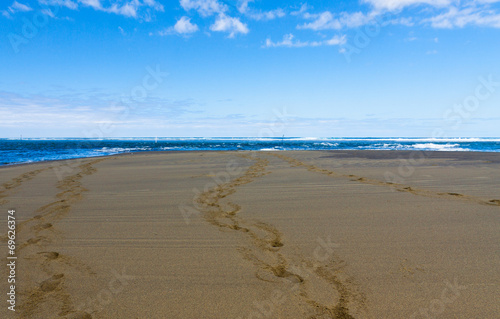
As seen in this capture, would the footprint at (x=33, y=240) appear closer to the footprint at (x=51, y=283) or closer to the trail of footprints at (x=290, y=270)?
the footprint at (x=51, y=283)

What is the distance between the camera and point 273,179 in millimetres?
9578

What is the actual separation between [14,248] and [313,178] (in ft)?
25.7

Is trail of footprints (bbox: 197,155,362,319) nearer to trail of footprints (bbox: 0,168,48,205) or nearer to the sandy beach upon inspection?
the sandy beach

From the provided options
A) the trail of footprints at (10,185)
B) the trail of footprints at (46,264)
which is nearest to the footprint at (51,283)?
the trail of footprints at (46,264)

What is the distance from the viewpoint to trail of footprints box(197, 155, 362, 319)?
8.48 ft

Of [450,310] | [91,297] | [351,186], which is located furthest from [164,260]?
[351,186]

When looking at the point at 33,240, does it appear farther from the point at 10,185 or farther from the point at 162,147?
the point at 162,147

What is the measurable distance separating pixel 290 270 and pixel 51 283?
2.56 meters

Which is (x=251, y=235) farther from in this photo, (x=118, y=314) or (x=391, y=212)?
(x=391, y=212)

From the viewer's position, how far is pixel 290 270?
128 inches

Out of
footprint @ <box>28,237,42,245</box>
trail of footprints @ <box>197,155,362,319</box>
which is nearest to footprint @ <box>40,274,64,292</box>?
footprint @ <box>28,237,42,245</box>

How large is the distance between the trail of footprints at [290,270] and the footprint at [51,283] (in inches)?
81.2

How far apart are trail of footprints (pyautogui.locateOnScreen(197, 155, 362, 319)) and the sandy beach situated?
0.6 inches

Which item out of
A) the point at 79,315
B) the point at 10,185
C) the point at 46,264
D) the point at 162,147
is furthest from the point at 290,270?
the point at 162,147
